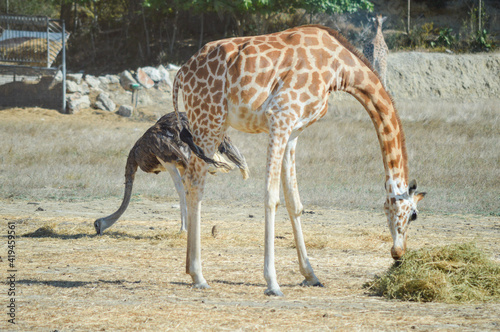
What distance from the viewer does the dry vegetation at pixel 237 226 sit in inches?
199

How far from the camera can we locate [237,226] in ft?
32.2

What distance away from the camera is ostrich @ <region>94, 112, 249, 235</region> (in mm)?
8930

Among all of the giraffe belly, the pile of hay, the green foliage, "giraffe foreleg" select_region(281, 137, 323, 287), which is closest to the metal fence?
the green foliage

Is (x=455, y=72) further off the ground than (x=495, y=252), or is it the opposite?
(x=455, y=72)

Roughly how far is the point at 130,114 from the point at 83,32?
14164 millimetres

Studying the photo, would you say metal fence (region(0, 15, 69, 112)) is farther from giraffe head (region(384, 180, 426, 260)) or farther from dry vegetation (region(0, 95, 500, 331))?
giraffe head (region(384, 180, 426, 260))

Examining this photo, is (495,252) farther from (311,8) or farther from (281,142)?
(311,8)

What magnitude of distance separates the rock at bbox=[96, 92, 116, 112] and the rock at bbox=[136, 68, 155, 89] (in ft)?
6.56

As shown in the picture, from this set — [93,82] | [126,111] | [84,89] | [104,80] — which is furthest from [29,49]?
[126,111]

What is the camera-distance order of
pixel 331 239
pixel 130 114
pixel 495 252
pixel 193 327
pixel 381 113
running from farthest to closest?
pixel 130 114
pixel 331 239
pixel 495 252
pixel 381 113
pixel 193 327

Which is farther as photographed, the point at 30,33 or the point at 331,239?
the point at 30,33

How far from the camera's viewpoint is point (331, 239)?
28.6 feet

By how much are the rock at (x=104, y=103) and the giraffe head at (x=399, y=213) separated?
61.8 ft

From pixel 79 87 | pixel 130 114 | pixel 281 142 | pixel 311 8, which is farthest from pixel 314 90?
pixel 311 8
